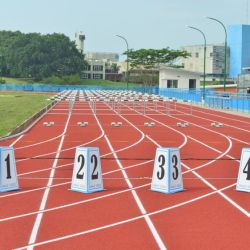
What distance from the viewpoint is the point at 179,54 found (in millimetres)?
93000

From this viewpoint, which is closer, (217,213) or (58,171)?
(217,213)

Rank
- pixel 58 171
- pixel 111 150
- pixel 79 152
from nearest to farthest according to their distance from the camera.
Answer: pixel 79 152 → pixel 58 171 → pixel 111 150

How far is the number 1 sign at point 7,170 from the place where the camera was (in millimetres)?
9953

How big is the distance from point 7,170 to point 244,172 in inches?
166

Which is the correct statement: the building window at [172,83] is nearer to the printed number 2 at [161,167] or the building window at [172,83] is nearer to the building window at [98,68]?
the printed number 2 at [161,167]

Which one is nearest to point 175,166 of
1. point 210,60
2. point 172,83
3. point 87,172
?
point 87,172

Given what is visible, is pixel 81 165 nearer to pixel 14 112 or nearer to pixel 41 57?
pixel 14 112

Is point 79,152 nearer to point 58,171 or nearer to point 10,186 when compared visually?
point 10,186

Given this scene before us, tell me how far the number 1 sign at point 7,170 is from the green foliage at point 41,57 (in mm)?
109210

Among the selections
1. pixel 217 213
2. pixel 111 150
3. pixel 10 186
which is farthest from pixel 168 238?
pixel 111 150

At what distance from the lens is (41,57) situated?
119m

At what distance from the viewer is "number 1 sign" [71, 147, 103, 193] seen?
32.4 ft

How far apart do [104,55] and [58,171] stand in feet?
597

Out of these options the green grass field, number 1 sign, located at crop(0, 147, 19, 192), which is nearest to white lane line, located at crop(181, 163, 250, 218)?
number 1 sign, located at crop(0, 147, 19, 192)
